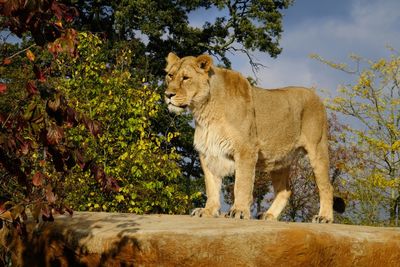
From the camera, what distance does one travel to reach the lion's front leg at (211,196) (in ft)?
25.4

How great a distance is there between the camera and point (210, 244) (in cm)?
558

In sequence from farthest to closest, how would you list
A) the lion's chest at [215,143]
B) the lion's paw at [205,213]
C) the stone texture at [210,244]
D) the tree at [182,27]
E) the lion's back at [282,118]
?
the tree at [182,27] → the lion's back at [282,118] → the lion's chest at [215,143] → the lion's paw at [205,213] → the stone texture at [210,244]

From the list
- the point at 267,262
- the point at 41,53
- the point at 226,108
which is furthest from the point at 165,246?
the point at 41,53

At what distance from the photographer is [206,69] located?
8102 mm

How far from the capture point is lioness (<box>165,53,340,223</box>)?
7.82 meters

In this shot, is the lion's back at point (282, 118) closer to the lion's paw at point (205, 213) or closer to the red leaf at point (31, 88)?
the lion's paw at point (205, 213)

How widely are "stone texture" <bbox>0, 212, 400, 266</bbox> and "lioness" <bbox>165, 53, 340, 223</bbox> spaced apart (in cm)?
128

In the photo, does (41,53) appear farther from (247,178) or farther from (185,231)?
(185,231)

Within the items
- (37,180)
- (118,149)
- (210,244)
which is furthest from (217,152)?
(118,149)

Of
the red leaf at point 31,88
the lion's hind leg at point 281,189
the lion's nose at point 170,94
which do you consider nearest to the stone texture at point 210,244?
the lion's nose at point 170,94

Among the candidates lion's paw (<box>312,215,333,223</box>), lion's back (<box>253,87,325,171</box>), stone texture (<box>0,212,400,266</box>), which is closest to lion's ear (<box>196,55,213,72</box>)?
lion's back (<box>253,87,325,171</box>)

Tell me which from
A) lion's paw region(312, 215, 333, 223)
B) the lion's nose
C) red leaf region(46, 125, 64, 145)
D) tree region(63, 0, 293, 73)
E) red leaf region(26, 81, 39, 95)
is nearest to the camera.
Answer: red leaf region(46, 125, 64, 145)

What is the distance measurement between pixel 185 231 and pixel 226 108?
2.69 metres

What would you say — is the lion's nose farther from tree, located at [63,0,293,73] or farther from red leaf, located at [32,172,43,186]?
tree, located at [63,0,293,73]
